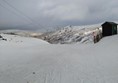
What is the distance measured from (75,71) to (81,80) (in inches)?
70.9

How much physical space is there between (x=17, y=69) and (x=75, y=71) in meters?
5.01

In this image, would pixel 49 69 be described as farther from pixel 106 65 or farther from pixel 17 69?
pixel 106 65

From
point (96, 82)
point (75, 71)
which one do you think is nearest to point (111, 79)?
point (96, 82)

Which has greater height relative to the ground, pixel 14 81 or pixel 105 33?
→ pixel 105 33

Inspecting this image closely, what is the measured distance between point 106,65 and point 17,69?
275 inches

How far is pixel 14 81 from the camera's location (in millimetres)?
12070

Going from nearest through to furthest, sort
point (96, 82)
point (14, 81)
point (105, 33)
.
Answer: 1. point (96, 82)
2. point (14, 81)
3. point (105, 33)

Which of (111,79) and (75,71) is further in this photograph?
(75,71)

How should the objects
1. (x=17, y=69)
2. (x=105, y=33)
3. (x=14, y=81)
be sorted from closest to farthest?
(x=14, y=81)
(x=17, y=69)
(x=105, y=33)

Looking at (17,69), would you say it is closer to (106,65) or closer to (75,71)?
(75,71)

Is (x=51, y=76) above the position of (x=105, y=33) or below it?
below

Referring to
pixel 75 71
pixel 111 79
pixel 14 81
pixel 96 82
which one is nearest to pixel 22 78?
pixel 14 81

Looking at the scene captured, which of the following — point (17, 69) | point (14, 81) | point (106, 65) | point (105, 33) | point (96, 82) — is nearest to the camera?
point (96, 82)

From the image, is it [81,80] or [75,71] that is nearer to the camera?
[81,80]
